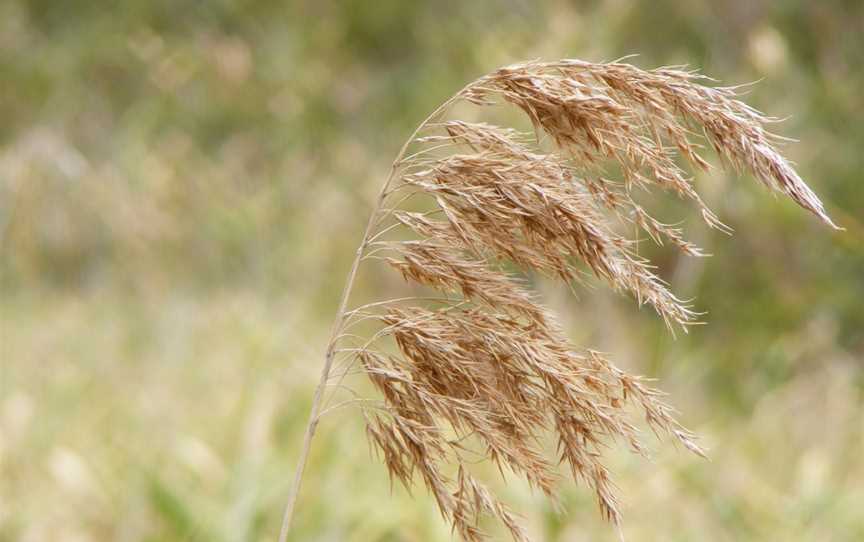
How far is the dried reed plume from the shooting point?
2.89 ft

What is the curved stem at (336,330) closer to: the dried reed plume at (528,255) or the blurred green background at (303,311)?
the dried reed plume at (528,255)

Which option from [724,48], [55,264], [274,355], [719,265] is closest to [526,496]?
[274,355]

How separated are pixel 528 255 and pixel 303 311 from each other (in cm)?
510

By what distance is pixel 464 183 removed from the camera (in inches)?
36.9

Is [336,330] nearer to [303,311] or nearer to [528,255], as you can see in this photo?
[528,255]

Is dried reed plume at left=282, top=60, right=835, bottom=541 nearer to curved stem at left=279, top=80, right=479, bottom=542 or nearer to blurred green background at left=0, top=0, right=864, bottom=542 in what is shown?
curved stem at left=279, top=80, right=479, bottom=542

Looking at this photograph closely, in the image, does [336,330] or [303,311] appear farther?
[303,311]

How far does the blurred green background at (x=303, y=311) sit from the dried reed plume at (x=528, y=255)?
5.52ft

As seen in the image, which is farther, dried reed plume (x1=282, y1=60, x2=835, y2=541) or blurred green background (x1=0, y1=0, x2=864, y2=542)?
blurred green background (x1=0, y1=0, x2=864, y2=542)

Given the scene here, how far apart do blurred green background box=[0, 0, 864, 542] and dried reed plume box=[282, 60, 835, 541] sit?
5.52ft

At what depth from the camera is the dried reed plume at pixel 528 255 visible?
880 mm

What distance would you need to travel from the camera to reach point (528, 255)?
0.90 metres

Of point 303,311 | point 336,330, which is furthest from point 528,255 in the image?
point 303,311

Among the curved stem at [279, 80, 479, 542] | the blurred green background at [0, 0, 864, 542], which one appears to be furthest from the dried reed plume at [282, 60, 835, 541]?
the blurred green background at [0, 0, 864, 542]
